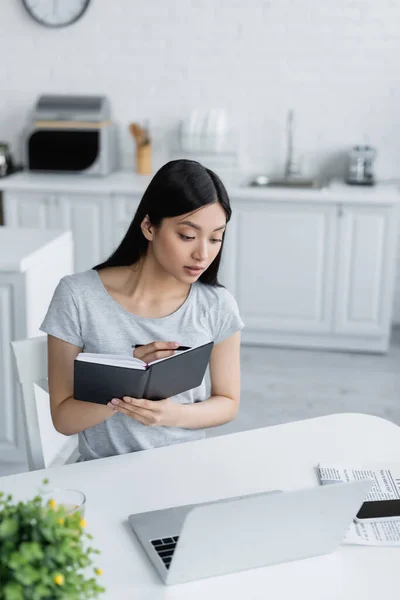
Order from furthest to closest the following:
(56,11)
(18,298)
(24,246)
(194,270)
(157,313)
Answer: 1. (56,11)
2. (24,246)
3. (18,298)
4. (157,313)
5. (194,270)

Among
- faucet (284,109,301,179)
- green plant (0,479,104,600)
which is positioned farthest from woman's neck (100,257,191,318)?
faucet (284,109,301,179)

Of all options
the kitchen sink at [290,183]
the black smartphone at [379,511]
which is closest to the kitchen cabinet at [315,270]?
the kitchen sink at [290,183]

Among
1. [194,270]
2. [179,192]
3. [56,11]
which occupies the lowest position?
[194,270]

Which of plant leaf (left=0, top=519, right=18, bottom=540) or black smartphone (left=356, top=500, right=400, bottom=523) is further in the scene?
black smartphone (left=356, top=500, right=400, bottom=523)

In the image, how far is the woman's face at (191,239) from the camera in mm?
1515

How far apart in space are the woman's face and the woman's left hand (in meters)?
0.25

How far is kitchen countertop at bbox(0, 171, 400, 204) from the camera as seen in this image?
12.7 feet

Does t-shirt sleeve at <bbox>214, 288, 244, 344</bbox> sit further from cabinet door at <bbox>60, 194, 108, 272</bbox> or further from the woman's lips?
cabinet door at <bbox>60, 194, 108, 272</bbox>

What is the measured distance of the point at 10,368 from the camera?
8.58 feet

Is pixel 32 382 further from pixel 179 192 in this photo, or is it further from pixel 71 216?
pixel 71 216

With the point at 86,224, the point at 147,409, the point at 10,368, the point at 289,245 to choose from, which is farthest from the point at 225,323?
the point at 86,224

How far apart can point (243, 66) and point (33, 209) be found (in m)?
1.36

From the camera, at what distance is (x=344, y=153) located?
172 inches

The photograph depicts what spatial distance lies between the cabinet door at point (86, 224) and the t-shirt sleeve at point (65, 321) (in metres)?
2.47
